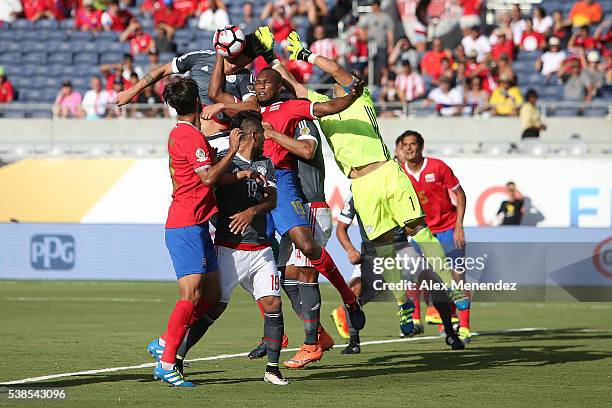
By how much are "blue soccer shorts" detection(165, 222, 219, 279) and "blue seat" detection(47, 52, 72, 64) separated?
759 inches

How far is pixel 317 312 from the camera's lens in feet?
34.2

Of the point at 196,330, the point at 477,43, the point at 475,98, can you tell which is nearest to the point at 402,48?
the point at 477,43

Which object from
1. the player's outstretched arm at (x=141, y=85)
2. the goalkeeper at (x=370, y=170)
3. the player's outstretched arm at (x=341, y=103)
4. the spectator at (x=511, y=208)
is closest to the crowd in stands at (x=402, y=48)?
the spectator at (x=511, y=208)

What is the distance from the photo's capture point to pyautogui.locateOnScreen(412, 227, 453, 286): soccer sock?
1239cm

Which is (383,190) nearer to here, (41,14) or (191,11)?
(191,11)

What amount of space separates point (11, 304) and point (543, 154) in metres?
10.1

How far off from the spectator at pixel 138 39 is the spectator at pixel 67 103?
1725 millimetres

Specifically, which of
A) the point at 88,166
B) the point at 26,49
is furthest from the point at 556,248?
the point at 26,49

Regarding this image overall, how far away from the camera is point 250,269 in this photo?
924cm

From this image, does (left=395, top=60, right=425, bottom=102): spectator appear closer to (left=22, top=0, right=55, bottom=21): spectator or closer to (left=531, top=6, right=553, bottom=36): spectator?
(left=531, top=6, right=553, bottom=36): spectator

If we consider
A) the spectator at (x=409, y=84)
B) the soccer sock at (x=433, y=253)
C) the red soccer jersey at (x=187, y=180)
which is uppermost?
the spectator at (x=409, y=84)

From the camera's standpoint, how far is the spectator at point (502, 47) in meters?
25.4

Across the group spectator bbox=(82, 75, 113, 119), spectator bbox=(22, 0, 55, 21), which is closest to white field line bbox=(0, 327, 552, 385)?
spectator bbox=(82, 75, 113, 119)

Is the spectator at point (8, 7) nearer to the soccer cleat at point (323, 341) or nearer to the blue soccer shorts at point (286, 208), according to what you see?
the blue soccer shorts at point (286, 208)
